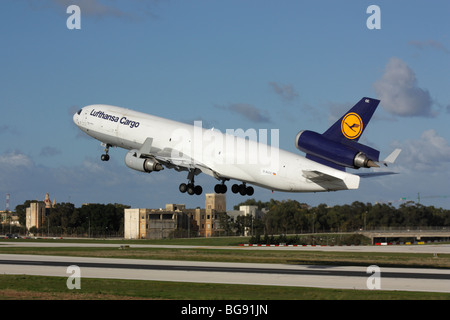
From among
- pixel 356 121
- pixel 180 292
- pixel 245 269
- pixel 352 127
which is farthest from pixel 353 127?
pixel 245 269

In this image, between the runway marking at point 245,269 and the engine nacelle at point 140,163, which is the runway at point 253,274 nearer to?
the runway marking at point 245,269

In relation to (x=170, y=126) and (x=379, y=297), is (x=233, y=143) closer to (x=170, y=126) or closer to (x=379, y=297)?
(x=170, y=126)

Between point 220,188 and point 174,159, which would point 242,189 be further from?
point 174,159

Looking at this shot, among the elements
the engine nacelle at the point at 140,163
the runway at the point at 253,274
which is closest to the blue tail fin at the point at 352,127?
the runway at the point at 253,274

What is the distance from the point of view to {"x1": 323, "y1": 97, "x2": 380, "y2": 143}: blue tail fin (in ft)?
156

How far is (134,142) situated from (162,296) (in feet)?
83.8

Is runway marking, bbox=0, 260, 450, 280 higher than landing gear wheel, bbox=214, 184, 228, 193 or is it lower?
lower

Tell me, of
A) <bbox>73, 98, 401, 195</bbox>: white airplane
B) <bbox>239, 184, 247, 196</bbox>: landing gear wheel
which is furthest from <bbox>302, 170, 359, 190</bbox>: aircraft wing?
<bbox>239, 184, 247, 196</bbox>: landing gear wheel

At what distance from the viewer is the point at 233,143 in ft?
187

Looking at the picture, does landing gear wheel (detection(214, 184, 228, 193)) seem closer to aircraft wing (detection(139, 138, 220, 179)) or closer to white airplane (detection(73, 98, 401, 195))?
white airplane (detection(73, 98, 401, 195))
